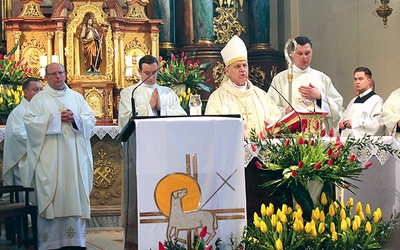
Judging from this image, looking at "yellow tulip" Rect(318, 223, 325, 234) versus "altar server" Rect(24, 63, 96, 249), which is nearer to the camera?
"yellow tulip" Rect(318, 223, 325, 234)

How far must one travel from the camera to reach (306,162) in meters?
6.12

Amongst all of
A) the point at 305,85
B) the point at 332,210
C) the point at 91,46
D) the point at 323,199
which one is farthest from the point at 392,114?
the point at 91,46

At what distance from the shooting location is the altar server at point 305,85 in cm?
803

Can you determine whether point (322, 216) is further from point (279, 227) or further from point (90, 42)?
point (90, 42)

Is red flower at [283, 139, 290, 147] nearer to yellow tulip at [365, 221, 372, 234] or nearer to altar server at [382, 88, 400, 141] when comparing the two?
yellow tulip at [365, 221, 372, 234]

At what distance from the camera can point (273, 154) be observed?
246 inches

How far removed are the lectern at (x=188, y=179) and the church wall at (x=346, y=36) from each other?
6.38 meters

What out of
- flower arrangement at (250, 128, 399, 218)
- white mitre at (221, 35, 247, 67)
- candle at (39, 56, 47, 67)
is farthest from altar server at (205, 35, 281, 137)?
candle at (39, 56, 47, 67)

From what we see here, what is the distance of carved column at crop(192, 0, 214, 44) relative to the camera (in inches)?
511

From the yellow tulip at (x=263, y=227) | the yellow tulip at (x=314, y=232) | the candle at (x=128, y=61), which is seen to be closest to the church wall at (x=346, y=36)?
the candle at (x=128, y=61)

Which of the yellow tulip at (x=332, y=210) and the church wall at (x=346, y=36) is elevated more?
the church wall at (x=346, y=36)

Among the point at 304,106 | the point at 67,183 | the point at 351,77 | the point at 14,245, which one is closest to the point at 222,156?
the point at 304,106

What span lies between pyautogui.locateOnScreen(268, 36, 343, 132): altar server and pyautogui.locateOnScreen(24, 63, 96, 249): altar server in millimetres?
1997

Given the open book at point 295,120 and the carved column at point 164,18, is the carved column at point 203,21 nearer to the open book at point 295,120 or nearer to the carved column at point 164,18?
the carved column at point 164,18
